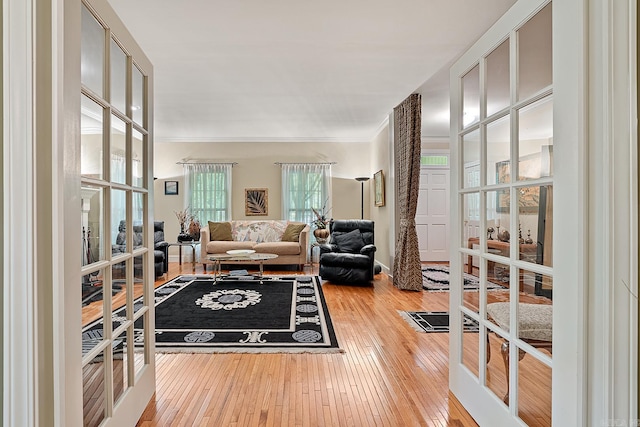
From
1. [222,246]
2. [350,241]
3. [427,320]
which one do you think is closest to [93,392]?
[427,320]

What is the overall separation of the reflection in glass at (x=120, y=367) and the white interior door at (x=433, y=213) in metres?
6.39

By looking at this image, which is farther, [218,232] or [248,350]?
[218,232]

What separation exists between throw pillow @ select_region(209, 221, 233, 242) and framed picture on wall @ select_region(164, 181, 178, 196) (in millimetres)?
1290

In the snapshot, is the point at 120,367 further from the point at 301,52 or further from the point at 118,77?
the point at 301,52

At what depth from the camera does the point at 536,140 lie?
1.29 metres

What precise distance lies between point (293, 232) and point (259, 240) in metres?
0.70

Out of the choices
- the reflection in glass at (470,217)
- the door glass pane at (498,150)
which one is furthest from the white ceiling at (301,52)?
the reflection in glass at (470,217)

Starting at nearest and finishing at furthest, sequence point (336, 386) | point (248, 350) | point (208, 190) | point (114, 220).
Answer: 1. point (114, 220)
2. point (336, 386)
3. point (248, 350)
4. point (208, 190)

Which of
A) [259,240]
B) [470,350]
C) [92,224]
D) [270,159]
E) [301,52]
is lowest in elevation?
[470,350]

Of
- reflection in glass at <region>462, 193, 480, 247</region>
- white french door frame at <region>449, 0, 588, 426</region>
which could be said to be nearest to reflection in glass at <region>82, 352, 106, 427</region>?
white french door frame at <region>449, 0, 588, 426</region>

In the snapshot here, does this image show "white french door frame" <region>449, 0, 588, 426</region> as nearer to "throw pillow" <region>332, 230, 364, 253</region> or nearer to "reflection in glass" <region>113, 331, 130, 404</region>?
"reflection in glass" <region>113, 331, 130, 404</region>

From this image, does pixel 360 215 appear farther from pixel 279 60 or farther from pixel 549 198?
pixel 549 198
